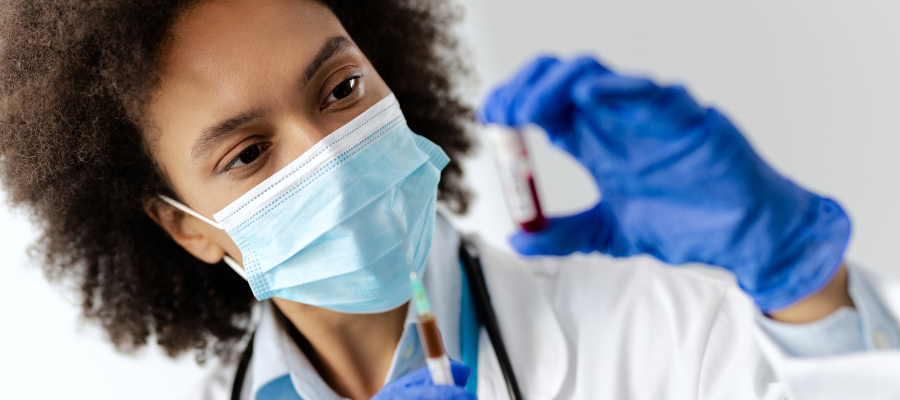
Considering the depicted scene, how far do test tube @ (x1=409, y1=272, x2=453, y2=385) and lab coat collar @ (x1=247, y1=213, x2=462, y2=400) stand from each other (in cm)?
30

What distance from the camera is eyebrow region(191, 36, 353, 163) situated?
3.43 ft

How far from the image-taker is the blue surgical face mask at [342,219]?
106cm

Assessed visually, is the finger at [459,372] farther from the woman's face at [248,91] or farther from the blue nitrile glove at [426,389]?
the woman's face at [248,91]

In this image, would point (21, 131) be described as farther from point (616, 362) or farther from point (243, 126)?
point (616, 362)

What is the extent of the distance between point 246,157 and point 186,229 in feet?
1.03

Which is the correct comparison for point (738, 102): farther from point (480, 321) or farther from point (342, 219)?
point (342, 219)

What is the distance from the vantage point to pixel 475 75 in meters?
1.77

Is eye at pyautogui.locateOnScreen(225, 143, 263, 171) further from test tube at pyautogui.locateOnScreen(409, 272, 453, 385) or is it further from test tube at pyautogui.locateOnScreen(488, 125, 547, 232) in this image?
test tube at pyautogui.locateOnScreen(488, 125, 547, 232)

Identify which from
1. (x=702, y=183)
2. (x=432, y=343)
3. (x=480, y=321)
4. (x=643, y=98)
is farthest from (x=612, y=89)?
(x=480, y=321)

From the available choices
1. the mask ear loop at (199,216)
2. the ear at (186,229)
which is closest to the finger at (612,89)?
the mask ear loop at (199,216)

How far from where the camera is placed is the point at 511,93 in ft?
3.87

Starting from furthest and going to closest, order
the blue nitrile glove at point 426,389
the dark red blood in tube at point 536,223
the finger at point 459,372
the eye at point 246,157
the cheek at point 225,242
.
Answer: the dark red blood in tube at point 536,223, the cheek at point 225,242, the eye at point 246,157, the finger at point 459,372, the blue nitrile glove at point 426,389

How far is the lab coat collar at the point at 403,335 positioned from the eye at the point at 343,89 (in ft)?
1.24

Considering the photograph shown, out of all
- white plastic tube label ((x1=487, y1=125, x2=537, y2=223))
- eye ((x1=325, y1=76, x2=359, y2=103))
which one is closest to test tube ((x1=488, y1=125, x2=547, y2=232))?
white plastic tube label ((x1=487, y1=125, x2=537, y2=223))
